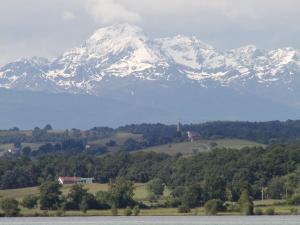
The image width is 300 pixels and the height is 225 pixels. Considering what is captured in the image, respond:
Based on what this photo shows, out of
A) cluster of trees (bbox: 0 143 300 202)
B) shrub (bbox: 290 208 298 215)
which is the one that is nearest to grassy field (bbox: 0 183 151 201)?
cluster of trees (bbox: 0 143 300 202)

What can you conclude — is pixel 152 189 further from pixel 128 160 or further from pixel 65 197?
pixel 128 160

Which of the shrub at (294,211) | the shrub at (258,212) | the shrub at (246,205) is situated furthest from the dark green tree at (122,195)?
the shrub at (294,211)

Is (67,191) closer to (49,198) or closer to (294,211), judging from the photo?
(49,198)

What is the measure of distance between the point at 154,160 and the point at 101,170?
10.4 metres

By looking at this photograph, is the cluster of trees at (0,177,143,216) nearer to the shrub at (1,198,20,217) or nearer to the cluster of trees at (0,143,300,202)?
the shrub at (1,198,20,217)

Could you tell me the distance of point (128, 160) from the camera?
168250mm

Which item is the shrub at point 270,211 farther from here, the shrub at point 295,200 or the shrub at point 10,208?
the shrub at point 10,208

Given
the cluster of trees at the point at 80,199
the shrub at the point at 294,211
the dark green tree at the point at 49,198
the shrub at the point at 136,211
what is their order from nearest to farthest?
the shrub at the point at 294,211
the shrub at the point at 136,211
the cluster of trees at the point at 80,199
the dark green tree at the point at 49,198
